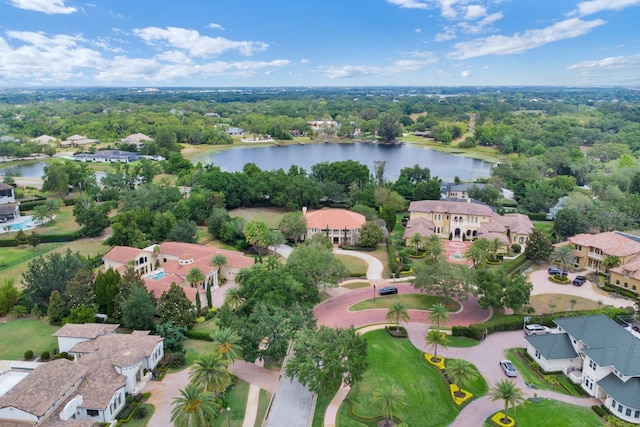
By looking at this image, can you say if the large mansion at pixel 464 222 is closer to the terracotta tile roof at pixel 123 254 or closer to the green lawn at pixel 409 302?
the green lawn at pixel 409 302

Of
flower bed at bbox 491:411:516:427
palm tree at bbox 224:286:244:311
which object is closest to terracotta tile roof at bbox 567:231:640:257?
flower bed at bbox 491:411:516:427

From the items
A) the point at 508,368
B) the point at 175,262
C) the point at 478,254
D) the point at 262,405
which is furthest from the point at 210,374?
the point at 478,254

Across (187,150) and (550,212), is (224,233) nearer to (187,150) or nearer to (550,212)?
(550,212)

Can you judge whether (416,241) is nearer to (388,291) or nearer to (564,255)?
(388,291)

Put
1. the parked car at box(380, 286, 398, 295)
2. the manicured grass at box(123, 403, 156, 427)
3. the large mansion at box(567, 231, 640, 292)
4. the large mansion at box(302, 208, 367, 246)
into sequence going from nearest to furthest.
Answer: the manicured grass at box(123, 403, 156, 427) < the parked car at box(380, 286, 398, 295) < the large mansion at box(567, 231, 640, 292) < the large mansion at box(302, 208, 367, 246)

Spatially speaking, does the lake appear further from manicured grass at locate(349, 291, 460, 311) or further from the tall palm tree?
manicured grass at locate(349, 291, 460, 311)

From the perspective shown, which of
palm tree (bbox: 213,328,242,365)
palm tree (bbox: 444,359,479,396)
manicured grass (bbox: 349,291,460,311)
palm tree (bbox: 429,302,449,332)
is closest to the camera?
palm tree (bbox: 444,359,479,396)

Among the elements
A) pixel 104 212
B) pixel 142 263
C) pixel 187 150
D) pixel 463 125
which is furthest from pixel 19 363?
pixel 463 125
